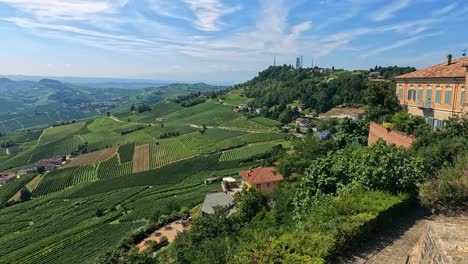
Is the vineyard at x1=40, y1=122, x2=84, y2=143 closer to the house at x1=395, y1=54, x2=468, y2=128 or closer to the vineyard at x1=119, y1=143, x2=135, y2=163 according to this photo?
the vineyard at x1=119, y1=143, x2=135, y2=163

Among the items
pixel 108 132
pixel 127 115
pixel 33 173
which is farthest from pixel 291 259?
pixel 127 115

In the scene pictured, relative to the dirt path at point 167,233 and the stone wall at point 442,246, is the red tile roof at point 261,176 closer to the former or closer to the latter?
→ the dirt path at point 167,233

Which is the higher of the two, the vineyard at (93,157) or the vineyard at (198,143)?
the vineyard at (198,143)

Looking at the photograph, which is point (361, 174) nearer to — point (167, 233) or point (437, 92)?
point (437, 92)

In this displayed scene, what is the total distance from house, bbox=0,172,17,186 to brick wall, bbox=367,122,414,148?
84.0 m

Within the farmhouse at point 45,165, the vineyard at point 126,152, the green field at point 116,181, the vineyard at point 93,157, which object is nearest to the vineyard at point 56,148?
the green field at point 116,181

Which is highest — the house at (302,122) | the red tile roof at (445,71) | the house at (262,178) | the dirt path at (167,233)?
the red tile roof at (445,71)

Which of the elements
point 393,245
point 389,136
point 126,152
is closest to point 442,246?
point 393,245

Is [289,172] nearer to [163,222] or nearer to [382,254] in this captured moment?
[382,254]

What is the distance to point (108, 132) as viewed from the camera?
119 m

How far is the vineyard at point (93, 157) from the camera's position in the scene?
85838 mm

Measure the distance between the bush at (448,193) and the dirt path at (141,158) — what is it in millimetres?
69919

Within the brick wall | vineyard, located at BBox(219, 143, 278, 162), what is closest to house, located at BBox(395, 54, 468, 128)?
the brick wall

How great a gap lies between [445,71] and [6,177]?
91.5m
